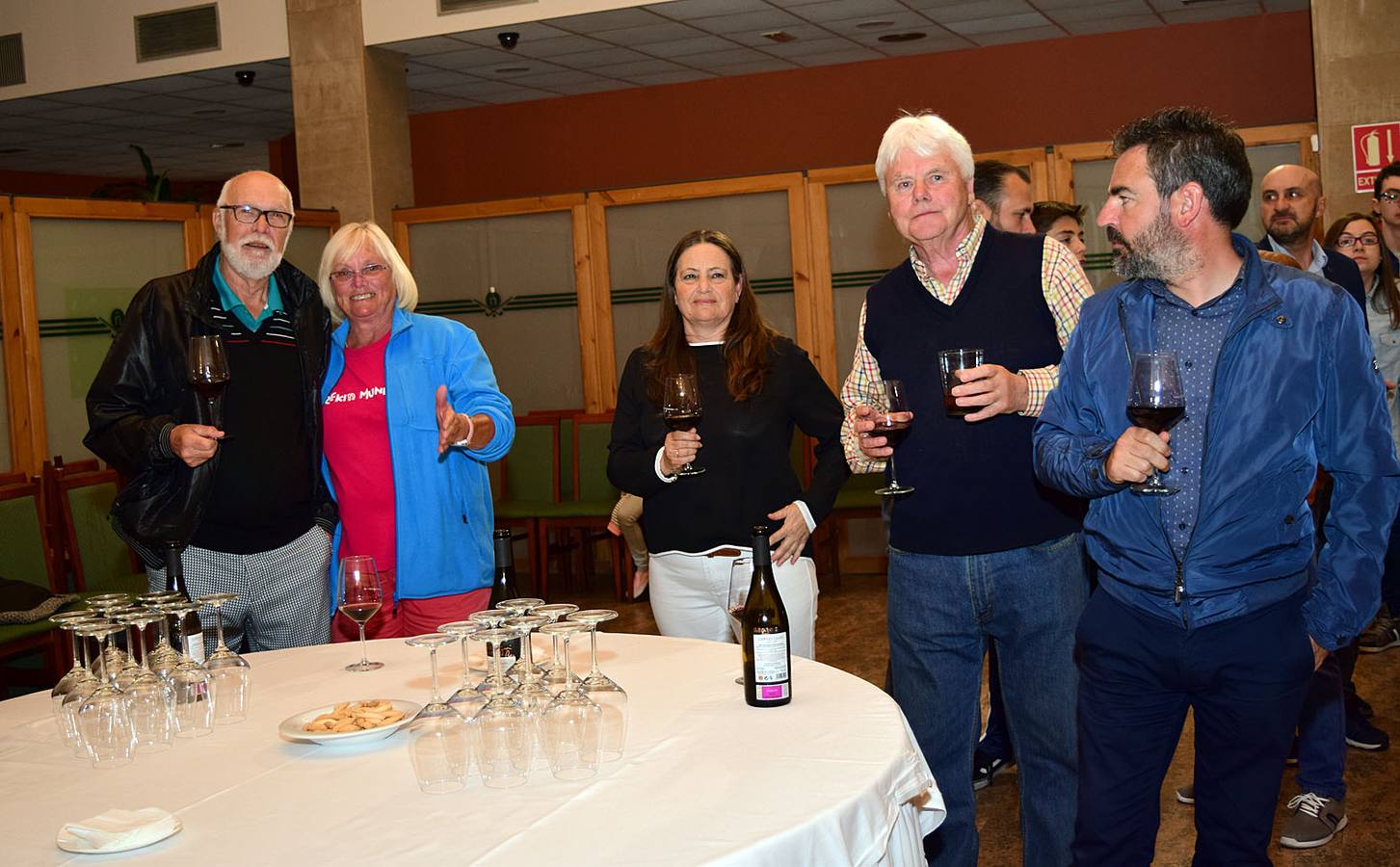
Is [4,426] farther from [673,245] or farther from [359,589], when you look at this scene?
[359,589]

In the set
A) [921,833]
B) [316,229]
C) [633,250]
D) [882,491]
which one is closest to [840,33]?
[633,250]

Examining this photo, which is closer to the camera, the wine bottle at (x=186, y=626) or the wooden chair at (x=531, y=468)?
the wine bottle at (x=186, y=626)

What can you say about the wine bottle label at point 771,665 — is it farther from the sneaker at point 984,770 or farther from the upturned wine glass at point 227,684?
the sneaker at point 984,770

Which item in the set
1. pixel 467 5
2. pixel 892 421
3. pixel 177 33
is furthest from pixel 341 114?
pixel 892 421

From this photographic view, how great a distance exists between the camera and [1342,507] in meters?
2.20

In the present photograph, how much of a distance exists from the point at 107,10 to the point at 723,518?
853 cm

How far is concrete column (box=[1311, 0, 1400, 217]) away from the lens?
660cm

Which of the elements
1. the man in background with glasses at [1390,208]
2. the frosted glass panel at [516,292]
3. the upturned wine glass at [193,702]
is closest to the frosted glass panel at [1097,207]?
the man in background with glasses at [1390,208]

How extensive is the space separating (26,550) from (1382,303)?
5.36 metres

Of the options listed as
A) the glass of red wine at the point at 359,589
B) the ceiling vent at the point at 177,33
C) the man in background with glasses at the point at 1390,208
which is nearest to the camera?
the glass of red wine at the point at 359,589

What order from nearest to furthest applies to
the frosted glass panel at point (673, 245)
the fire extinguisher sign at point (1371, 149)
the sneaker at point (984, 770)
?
the sneaker at point (984, 770)
the fire extinguisher sign at point (1371, 149)
the frosted glass panel at point (673, 245)

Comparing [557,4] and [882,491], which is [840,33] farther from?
[882,491]

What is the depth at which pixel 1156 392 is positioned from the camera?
2068mm

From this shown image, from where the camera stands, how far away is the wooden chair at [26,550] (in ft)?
15.7
